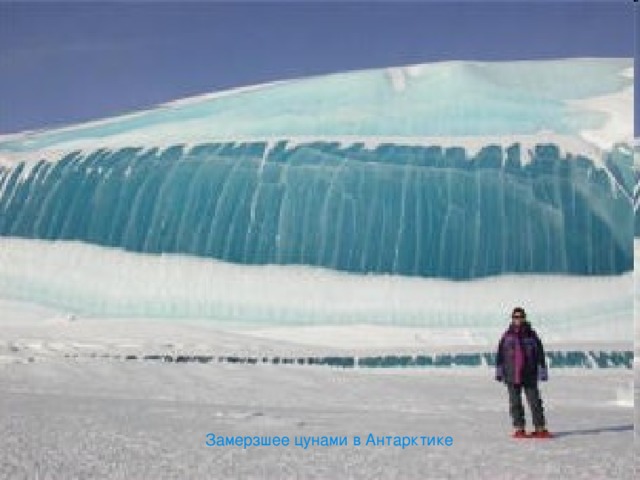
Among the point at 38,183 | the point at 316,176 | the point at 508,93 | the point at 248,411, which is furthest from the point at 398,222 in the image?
the point at 248,411

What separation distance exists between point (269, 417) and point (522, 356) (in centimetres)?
277

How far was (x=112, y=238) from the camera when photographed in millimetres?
28516

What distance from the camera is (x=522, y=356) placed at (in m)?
10.1

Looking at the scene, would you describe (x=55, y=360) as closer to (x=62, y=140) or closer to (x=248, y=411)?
(x=248, y=411)

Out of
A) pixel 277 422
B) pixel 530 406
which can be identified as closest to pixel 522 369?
pixel 530 406

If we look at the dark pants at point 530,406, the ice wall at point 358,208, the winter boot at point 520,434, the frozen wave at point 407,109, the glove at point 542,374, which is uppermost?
the frozen wave at point 407,109

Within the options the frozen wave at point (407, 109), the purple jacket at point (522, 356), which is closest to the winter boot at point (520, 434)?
the purple jacket at point (522, 356)

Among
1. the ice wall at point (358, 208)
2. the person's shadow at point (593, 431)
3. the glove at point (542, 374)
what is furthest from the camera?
the ice wall at point (358, 208)

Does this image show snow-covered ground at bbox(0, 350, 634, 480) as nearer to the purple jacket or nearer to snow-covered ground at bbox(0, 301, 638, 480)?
snow-covered ground at bbox(0, 301, 638, 480)

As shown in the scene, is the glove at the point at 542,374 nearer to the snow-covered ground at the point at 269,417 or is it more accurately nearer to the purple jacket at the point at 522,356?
the purple jacket at the point at 522,356

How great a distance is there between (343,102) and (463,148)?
482 cm

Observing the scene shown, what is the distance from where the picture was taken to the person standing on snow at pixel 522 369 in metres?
10.1

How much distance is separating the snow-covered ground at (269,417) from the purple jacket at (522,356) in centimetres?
63

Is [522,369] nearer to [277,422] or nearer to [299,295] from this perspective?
[277,422]
